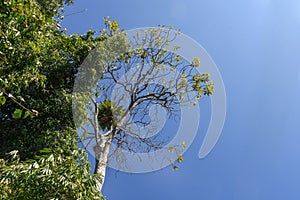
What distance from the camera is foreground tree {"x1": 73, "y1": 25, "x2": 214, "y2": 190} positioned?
7.11 metres

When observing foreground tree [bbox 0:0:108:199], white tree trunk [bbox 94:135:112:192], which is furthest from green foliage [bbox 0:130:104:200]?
white tree trunk [bbox 94:135:112:192]

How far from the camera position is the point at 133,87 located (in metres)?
8.18

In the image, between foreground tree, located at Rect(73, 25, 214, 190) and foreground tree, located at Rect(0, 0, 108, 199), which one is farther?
foreground tree, located at Rect(73, 25, 214, 190)

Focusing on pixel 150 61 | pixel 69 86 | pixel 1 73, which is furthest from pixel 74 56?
pixel 1 73

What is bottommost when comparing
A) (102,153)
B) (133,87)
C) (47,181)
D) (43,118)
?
(47,181)

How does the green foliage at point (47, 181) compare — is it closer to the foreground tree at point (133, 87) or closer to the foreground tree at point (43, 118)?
the foreground tree at point (43, 118)

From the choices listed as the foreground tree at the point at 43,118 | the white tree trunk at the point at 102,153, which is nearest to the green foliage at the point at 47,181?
the foreground tree at the point at 43,118

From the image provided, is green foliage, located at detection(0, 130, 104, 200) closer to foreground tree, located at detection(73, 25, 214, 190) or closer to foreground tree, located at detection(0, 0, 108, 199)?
foreground tree, located at detection(0, 0, 108, 199)

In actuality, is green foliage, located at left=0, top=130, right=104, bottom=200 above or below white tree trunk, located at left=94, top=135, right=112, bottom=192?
below

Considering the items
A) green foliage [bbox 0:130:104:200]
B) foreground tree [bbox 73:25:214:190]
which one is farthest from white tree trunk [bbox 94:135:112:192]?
green foliage [bbox 0:130:104:200]

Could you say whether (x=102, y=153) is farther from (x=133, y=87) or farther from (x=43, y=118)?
(x=133, y=87)

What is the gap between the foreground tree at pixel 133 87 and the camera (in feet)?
23.3

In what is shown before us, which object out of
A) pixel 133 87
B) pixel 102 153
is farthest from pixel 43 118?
pixel 133 87

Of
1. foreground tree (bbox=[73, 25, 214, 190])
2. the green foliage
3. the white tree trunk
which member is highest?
foreground tree (bbox=[73, 25, 214, 190])
